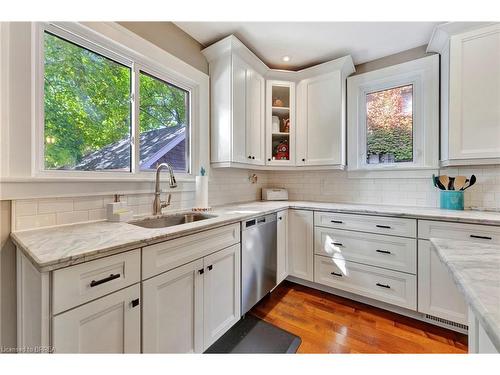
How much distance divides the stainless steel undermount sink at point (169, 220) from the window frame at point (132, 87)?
33cm

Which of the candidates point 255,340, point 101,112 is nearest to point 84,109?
point 101,112

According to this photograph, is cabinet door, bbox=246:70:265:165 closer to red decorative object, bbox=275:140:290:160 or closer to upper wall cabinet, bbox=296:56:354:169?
red decorative object, bbox=275:140:290:160

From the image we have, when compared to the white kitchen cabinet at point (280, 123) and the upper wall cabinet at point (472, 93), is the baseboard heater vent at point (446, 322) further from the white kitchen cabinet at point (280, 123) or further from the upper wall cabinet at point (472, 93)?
the white kitchen cabinet at point (280, 123)

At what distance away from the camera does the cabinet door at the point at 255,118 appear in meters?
2.37

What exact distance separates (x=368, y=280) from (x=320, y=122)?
1707 millimetres

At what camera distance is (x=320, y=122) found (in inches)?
100

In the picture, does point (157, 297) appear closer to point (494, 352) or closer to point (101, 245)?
point (101, 245)

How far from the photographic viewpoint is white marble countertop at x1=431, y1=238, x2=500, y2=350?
0.44m

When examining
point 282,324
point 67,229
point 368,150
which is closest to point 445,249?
point 282,324

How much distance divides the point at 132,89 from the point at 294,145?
1.78 meters

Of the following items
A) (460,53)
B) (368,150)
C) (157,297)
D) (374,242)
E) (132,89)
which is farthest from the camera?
(368,150)
